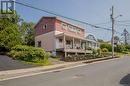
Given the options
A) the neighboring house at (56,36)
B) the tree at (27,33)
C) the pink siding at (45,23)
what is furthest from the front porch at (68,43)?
the tree at (27,33)

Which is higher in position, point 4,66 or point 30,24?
point 30,24

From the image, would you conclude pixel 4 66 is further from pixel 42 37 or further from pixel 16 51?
pixel 42 37

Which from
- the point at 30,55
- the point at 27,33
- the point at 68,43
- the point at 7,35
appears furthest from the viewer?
the point at 27,33

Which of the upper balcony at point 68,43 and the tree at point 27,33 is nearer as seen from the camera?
the upper balcony at point 68,43

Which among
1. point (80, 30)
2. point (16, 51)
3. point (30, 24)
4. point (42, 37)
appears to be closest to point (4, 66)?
point (16, 51)

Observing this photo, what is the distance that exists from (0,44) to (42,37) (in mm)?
15284

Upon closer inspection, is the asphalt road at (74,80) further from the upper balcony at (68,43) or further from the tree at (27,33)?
the tree at (27,33)

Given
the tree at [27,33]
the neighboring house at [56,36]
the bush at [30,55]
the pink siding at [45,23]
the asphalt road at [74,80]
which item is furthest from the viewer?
the tree at [27,33]

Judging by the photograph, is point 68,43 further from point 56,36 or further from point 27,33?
point 27,33

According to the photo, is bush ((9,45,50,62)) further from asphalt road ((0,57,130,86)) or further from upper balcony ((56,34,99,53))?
upper balcony ((56,34,99,53))

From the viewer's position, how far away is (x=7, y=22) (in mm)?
43719

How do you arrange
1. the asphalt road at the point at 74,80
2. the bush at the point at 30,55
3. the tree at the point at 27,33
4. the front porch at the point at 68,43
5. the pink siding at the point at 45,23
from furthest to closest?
the tree at the point at 27,33 < the pink siding at the point at 45,23 < the front porch at the point at 68,43 < the bush at the point at 30,55 < the asphalt road at the point at 74,80

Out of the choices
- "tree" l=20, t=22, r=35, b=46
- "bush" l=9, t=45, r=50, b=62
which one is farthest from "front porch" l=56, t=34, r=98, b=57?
"bush" l=9, t=45, r=50, b=62

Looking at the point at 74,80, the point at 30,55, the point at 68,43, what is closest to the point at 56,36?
the point at 68,43
